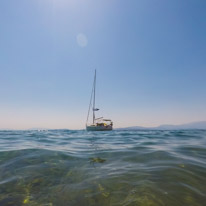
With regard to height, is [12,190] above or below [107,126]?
below

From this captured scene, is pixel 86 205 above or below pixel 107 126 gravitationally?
below

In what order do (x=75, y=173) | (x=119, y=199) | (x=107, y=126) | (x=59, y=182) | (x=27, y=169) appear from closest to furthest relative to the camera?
(x=119, y=199) → (x=59, y=182) → (x=75, y=173) → (x=27, y=169) → (x=107, y=126)

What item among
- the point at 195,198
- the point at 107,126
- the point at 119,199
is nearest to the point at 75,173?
the point at 119,199

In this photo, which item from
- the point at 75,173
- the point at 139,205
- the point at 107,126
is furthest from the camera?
the point at 107,126

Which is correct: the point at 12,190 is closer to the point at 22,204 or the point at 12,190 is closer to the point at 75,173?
the point at 22,204

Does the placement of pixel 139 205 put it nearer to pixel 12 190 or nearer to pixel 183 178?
pixel 183 178

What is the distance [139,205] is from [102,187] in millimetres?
889

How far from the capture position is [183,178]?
9.82ft

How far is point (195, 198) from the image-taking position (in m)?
2.22

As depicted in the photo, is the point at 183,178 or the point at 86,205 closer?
the point at 86,205

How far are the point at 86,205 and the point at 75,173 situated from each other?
5.07 ft

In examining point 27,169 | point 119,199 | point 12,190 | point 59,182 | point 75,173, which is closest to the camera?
point 119,199

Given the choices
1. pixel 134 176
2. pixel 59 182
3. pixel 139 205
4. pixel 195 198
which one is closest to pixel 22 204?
pixel 59 182

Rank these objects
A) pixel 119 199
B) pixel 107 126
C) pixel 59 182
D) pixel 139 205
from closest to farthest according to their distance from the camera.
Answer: pixel 139 205 → pixel 119 199 → pixel 59 182 → pixel 107 126
